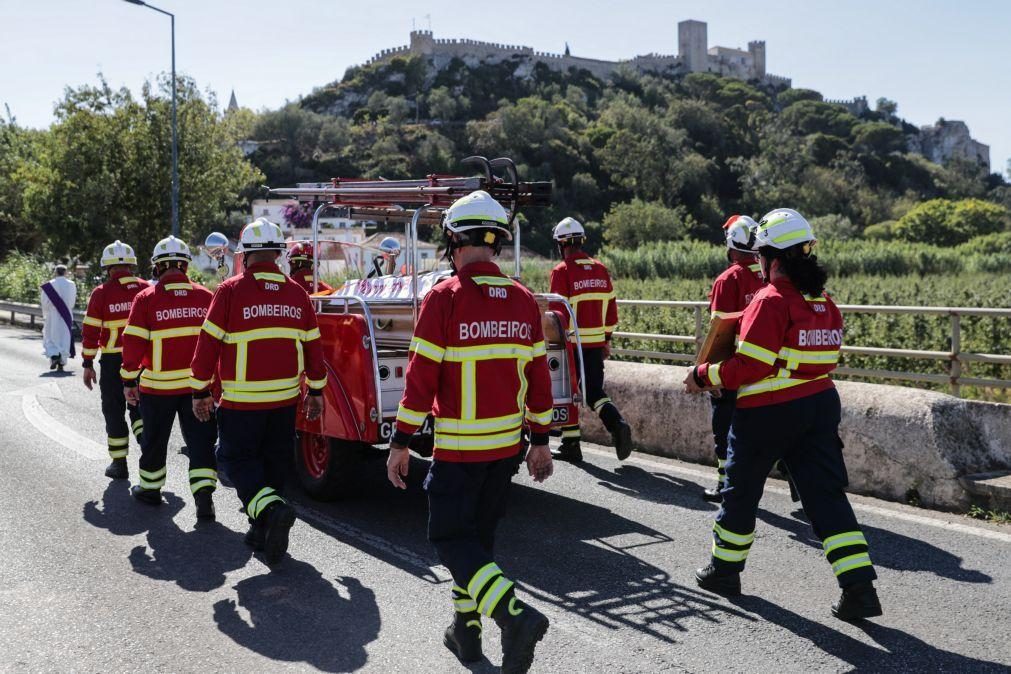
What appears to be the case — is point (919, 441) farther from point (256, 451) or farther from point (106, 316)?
point (106, 316)

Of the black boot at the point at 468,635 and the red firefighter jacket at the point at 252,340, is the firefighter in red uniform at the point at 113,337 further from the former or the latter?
the black boot at the point at 468,635

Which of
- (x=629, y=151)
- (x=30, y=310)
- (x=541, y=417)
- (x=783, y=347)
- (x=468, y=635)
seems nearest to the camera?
(x=468, y=635)

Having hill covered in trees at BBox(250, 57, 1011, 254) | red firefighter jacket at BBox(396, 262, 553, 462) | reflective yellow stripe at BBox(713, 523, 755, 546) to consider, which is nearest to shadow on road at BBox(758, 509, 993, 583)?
reflective yellow stripe at BBox(713, 523, 755, 546)

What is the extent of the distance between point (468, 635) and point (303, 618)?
115 cm

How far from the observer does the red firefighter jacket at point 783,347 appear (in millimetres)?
4887

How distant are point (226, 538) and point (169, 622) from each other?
1.55m

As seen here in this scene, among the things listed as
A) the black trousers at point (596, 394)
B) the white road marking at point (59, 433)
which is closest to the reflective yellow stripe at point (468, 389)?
the black trousers at point (596, 394)

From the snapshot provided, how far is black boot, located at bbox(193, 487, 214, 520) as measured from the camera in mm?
6887

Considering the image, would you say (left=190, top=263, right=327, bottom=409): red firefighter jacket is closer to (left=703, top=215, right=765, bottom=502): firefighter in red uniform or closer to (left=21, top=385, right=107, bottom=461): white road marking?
(left=703, top=215, right=765, bottom=502): firefighter in red uniform

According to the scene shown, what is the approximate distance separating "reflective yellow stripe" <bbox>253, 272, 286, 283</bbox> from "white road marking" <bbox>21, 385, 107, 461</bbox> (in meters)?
4.09

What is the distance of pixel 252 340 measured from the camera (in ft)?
19.5

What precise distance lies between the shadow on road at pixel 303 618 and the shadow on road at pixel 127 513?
4.93ft

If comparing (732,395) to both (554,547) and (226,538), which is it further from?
(226,538)

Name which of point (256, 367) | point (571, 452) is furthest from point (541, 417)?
point (571, 452)
